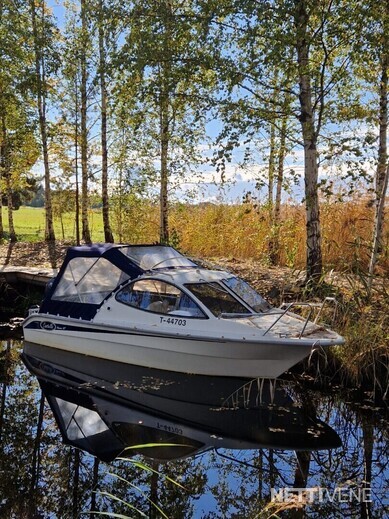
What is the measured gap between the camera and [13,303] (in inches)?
512

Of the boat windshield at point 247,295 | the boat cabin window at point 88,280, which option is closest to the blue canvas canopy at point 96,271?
the boat cabin window at point 88,280

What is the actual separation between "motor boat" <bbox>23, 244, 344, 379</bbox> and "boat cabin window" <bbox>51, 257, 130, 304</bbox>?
19mm

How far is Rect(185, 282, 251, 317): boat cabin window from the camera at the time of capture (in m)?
7.74

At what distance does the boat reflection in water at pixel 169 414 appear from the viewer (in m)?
6.05

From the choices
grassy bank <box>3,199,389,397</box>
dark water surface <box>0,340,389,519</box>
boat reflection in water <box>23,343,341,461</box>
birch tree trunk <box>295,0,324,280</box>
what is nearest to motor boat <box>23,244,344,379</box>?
boat reflection in water <box>23,343,341,461</box>

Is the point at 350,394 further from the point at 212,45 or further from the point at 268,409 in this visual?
the point at 212,45

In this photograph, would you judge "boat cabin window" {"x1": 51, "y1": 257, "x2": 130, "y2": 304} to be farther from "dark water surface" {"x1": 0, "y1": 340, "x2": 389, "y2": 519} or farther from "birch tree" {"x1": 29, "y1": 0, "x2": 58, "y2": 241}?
"birch tree" {"x1": 29, "y1": 0, "x2": 58, "y2": 241}

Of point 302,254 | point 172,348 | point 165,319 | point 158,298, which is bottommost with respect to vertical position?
point 172,348

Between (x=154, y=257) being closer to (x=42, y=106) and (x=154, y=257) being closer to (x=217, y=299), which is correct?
(x=217, y=299)

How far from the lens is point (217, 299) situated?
785 cm

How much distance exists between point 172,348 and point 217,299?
1.01 m

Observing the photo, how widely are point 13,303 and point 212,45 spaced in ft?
25.8

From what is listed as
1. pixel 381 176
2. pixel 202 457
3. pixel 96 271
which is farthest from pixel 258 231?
pixel 202 457

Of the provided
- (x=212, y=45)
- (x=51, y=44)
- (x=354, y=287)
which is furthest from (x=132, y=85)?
(x=51, y=44)
